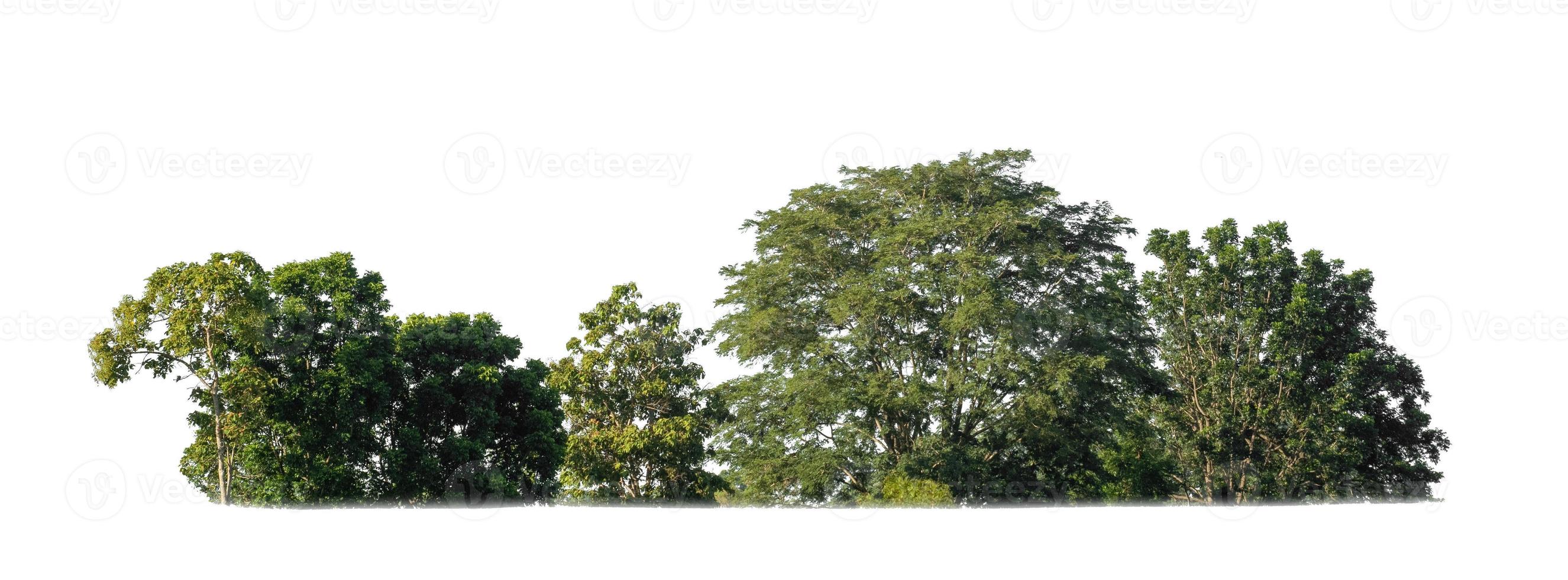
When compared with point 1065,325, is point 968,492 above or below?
below

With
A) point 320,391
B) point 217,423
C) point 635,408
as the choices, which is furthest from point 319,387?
point 635,408

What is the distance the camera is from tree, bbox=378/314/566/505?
36750 millimetres

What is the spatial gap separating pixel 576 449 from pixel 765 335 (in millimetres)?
10822

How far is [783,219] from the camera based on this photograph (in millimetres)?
38250

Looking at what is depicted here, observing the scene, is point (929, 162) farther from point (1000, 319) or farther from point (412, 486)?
point (412, 486)

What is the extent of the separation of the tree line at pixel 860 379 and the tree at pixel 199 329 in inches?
2.5

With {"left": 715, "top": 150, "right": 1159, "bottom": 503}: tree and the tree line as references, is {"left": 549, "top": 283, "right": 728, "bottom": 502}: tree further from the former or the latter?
{"left": 715, "top": 150, "right": 1159, "bottom": 503}: tree

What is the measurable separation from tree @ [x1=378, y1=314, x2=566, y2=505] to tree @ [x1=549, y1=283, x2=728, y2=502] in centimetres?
250

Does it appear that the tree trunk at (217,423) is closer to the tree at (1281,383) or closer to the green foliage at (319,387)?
the green foliage at (319,387)

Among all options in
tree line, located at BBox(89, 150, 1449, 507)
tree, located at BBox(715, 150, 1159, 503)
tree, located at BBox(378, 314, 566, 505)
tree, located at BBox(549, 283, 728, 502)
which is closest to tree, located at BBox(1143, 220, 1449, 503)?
tree line, located at BBox(89, 150, 1449, 507)

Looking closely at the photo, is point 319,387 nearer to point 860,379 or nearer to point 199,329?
point 199,329

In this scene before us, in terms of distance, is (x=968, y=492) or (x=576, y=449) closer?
(x=968, y=492)

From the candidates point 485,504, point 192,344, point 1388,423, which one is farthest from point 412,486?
point 1388,423

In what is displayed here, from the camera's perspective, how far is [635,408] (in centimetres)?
4466
